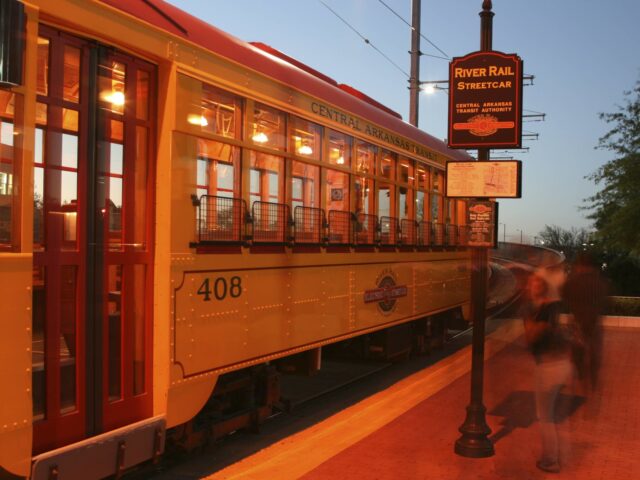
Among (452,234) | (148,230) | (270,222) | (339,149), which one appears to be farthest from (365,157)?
(452,234)

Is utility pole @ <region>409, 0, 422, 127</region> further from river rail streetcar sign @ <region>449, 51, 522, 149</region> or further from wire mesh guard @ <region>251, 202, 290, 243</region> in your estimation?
wire mesh guard @ <region>251, 202, 290, 243</region>

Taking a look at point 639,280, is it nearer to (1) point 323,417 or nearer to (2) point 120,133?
(1) point 323,417

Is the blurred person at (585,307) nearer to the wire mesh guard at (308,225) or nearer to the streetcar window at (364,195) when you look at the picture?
the wire mesh guard at (308,225)

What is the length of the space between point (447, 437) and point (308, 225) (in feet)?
7.90

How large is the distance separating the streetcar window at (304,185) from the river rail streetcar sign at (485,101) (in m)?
1.35

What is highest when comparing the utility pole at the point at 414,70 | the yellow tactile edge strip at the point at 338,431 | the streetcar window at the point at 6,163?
the utility pole at the point at 414,70

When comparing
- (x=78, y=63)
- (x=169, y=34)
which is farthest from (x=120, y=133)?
(x=169, y=34)

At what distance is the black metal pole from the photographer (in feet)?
19.7

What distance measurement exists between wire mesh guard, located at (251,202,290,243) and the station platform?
6.25 ft

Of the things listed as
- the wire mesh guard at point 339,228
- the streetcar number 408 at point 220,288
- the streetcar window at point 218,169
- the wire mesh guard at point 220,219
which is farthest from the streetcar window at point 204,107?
the wire mesh guard at point 339,228

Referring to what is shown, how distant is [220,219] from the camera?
539 centimetres

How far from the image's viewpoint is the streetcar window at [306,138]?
642cm

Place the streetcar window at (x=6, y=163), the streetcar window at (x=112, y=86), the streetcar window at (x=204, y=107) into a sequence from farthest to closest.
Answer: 1. the streetcar window at (x=204, y=107)
2. the streetcar window at (x=112, y=86)
3. the streetcar window at (x=6, y=163)

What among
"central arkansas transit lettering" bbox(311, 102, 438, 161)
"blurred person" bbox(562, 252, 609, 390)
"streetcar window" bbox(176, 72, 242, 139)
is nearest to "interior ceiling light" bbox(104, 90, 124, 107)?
"streetcar window" bbox(176, 72, 242, 139)
